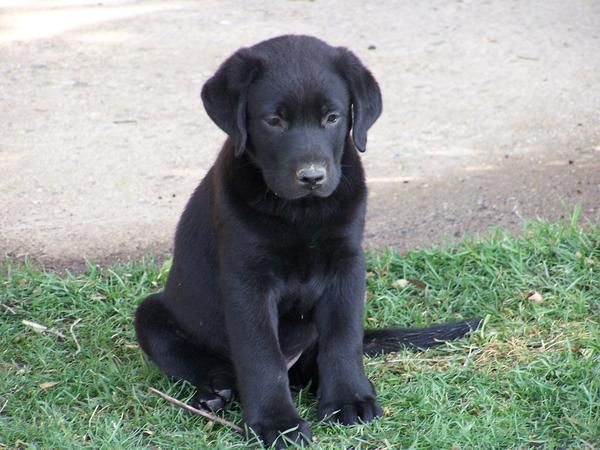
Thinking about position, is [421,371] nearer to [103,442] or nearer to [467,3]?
[103,442]

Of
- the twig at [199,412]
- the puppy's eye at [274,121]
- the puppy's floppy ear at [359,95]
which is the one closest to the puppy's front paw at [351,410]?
the twig at [199,412]

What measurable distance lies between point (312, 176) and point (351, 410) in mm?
822

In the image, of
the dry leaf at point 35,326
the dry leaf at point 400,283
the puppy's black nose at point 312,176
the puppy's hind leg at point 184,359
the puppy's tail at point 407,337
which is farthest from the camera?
the dry leaf at point 400,283

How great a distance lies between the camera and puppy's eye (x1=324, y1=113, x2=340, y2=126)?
371 centimetres

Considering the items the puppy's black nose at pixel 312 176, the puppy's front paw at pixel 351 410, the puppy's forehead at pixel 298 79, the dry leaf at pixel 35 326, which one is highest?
the puppy's forehead at pixel 298 79

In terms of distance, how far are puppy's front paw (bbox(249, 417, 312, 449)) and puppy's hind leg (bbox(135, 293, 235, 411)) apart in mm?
274

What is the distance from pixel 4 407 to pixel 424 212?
103 inches

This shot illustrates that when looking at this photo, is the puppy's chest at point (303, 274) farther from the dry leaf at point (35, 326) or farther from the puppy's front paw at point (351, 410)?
the dry leaf at point (35, 326)

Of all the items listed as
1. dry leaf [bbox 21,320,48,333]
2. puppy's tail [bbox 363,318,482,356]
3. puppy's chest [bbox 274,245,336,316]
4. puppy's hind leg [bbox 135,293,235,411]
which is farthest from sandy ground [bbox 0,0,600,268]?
puppy's chest [bbox 274,245,336,316]

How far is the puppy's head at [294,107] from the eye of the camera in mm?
3656

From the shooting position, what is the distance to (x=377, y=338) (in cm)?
442

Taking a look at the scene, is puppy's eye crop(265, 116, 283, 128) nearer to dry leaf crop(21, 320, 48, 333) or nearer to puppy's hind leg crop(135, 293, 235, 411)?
puppy's hind leg crop(135, 293, 235, 411)

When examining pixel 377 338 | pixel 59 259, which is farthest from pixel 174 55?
pixel 377 338

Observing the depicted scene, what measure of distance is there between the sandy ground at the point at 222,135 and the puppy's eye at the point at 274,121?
1.97 meters
